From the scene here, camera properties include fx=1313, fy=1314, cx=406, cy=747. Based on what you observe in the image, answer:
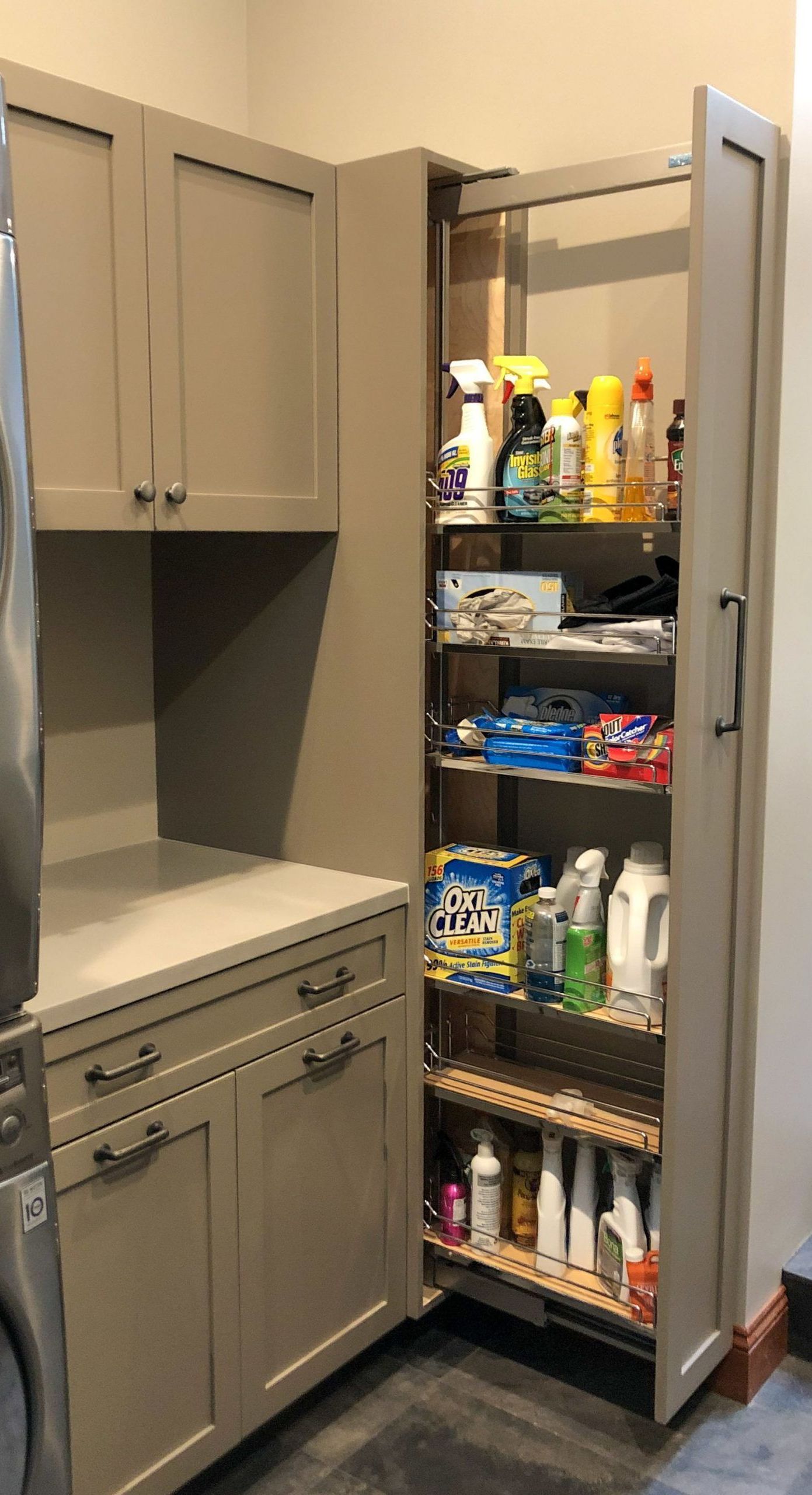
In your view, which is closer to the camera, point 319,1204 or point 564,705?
point 319,1204

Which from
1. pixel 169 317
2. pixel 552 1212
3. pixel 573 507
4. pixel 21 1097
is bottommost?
pixel 552 1212

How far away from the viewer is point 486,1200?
7.53 feet

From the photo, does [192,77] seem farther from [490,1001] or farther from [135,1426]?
[135,1426]

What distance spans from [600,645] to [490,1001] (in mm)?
666

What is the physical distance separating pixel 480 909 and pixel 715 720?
0.53m

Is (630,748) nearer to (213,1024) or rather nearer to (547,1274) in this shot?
(213,1024)

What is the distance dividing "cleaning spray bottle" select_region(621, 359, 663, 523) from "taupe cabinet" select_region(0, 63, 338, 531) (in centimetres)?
51

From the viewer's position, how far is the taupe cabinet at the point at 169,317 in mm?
1750

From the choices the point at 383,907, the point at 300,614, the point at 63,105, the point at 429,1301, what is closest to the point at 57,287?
the point at 63,105

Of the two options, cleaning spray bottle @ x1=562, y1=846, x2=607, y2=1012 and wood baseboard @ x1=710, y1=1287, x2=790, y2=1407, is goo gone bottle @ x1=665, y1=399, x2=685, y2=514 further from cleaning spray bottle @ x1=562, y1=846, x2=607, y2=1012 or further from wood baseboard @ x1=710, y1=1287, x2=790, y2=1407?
wood baseboard @ x1=710, y1=1287, x2=790, y2=1407

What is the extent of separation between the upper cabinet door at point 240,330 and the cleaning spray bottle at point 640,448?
0.51 meters

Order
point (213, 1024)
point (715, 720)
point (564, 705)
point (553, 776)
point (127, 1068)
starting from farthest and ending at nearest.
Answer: point (564, 705) < point (553, 776) < point (715, 720) < point (213, 1024) < point (127, 1068)

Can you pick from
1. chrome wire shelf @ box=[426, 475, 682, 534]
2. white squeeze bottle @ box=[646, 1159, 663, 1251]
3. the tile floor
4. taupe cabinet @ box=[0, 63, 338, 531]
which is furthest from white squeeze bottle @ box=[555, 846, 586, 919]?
the tile floor

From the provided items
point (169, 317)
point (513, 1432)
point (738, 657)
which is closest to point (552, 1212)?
point (513, 1432)
